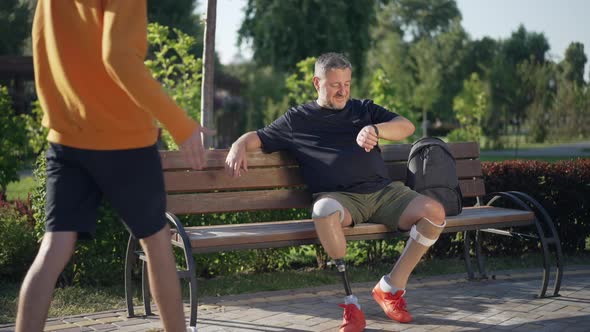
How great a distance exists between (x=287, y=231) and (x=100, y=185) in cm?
163

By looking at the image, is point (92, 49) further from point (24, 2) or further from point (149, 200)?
point (24, 2)

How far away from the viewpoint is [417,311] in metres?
4.42

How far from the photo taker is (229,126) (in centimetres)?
3288

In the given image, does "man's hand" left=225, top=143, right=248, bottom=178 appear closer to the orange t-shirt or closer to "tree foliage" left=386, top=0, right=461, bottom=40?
the orange t-shirt

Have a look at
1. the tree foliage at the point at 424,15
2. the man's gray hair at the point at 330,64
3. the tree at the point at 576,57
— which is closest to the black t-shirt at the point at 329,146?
the man's gray hair at the point at 330,64

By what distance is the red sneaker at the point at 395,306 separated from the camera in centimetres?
415

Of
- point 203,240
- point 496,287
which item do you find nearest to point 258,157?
point 203,240

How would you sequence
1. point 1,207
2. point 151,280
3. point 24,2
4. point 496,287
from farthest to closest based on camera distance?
point 24,2 < point 1,207 < point 496,287 < point 151,280

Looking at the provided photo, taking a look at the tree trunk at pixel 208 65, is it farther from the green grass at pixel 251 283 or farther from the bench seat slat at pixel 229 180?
the bench seat slat at pixel 229 180

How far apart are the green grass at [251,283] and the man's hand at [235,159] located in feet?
3.15

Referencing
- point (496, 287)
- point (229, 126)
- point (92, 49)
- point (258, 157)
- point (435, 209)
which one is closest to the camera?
point (92, 49)

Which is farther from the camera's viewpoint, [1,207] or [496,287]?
[1,207]

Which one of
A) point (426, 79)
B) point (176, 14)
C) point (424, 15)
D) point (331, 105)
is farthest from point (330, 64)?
point (424, 15)

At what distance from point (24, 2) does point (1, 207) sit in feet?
86.8
